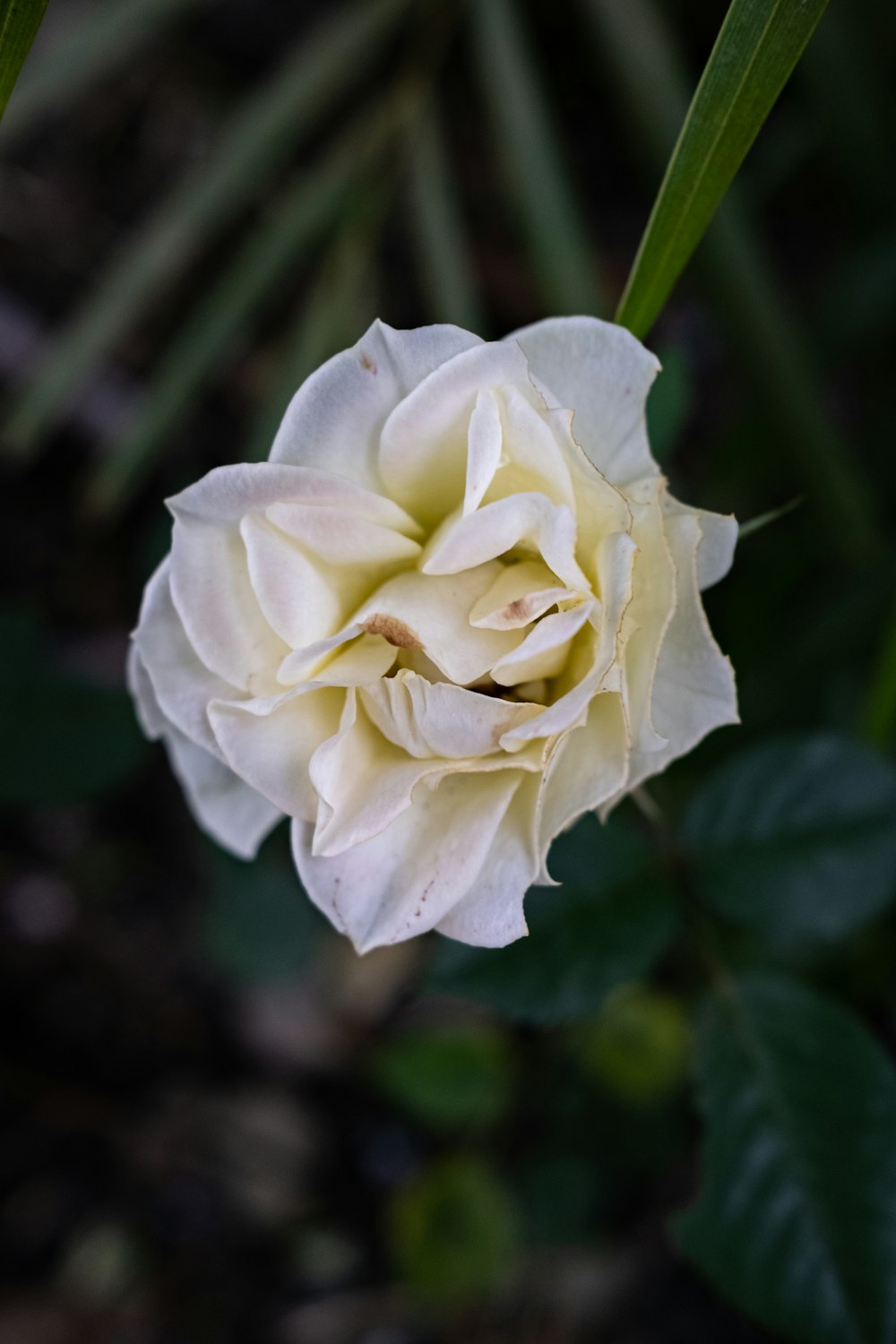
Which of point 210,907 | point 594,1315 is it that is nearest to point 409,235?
point 210,907

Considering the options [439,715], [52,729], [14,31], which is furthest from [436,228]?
[439,715]

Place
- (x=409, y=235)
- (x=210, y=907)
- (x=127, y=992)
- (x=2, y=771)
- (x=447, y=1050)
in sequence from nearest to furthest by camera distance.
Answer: (x=2, y=771) < (x=210, y=907) < (x=447, y=1050) < (x=127, y=992) < (x=409, y=235)

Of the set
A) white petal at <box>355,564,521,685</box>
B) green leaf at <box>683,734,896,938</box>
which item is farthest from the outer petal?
green leaf at <box>683,734,896,938</box>

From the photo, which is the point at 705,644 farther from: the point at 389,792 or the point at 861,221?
the point at 861,221

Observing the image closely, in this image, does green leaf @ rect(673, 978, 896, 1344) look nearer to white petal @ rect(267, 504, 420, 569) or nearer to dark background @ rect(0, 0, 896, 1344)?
dark background @ rect(0, 0, 896, 1344)

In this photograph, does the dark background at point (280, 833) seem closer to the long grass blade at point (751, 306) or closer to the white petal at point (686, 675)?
the long grass blade at point (751, 306)

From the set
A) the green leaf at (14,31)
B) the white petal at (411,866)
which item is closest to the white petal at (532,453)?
the white petal at (411,866)
